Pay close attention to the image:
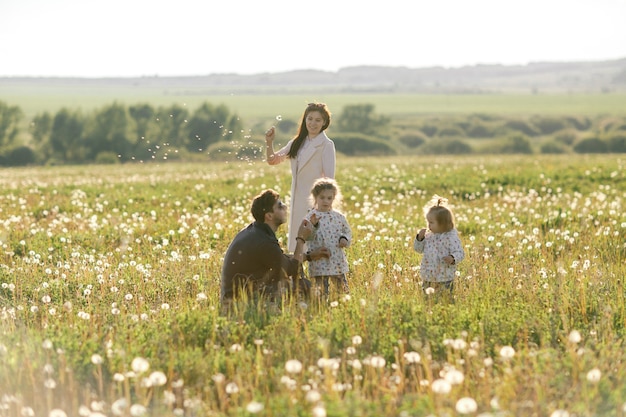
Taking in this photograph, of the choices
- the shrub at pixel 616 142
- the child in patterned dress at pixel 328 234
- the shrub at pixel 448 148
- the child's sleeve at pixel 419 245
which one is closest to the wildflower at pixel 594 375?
the child's sleeve at pixel 419 245

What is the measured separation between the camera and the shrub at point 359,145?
3437 inches

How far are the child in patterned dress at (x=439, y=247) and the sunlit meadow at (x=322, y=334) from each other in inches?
12.0

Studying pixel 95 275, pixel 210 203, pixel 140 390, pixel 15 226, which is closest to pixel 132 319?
pixel 140 390

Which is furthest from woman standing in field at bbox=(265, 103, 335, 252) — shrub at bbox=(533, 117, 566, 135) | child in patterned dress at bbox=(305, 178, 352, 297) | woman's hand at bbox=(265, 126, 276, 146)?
shrub at bbox=(533, 117, 566, 135)

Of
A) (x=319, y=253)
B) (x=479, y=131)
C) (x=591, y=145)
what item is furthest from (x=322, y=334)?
(x=479, y=131)

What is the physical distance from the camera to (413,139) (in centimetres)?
12312

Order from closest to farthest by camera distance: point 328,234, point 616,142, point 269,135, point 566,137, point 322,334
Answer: point 322,334, point 328,234, point 269,135, point 616,142, point 566,137

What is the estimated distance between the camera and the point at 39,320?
8133mm

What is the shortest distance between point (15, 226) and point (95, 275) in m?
5.07

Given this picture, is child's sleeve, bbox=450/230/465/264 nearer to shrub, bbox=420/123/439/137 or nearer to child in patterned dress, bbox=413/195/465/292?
child in patterned dress, bbox=413/195/465/292

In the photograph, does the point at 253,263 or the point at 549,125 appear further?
the point at 549,125

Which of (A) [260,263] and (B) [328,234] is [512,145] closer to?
(B) [328,234]

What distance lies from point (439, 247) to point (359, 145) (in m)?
81.9

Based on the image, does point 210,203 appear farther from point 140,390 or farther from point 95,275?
point 140,390
